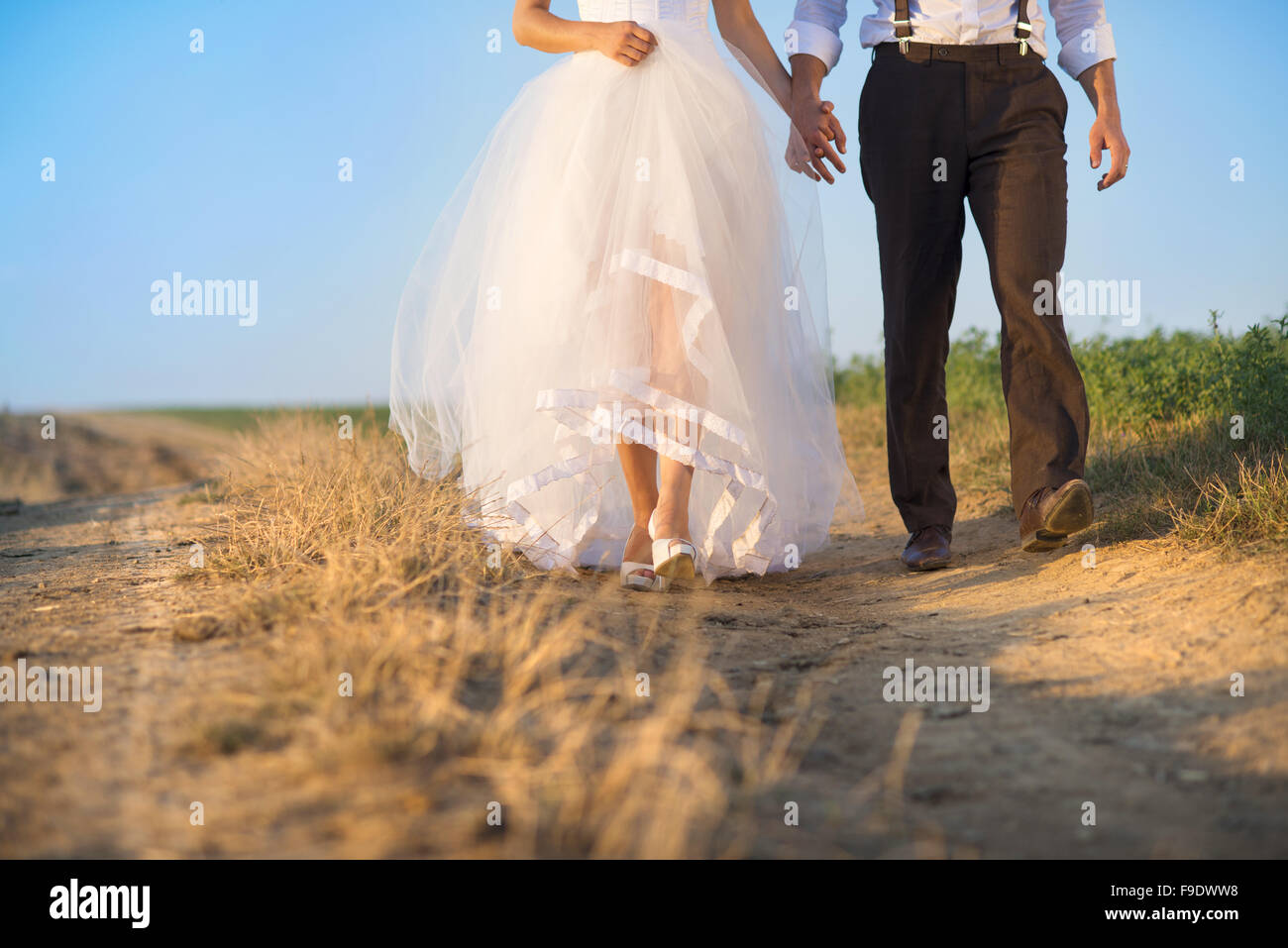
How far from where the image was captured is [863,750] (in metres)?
1.79

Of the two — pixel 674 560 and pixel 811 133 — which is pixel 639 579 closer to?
pixel 674 560

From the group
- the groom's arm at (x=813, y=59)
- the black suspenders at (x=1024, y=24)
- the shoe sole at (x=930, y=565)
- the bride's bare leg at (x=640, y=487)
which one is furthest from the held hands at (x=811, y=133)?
the shoe sole at (x=930, y=565)

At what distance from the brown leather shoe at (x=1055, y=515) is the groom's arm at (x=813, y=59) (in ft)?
4.26

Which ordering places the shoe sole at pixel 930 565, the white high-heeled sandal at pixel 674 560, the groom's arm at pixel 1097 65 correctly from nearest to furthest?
the white high-heeled sandal at pixel 674 560, the groom's arm at pixel 1097 65, the shoe sole at pixel 930 565

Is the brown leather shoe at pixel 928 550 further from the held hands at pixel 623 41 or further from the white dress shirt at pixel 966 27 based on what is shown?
the held hands at pixel 623 41

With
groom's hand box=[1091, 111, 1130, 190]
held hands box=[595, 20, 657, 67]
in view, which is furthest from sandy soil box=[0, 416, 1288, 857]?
held hands box=[595, 20, 657, 67]

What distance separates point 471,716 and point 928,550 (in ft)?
7.42

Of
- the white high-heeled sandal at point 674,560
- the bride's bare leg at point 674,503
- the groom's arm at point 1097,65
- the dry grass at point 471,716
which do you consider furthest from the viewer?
the groom's arm at point 1097,65

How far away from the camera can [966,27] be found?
10.6 ft

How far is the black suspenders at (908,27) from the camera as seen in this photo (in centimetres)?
324
